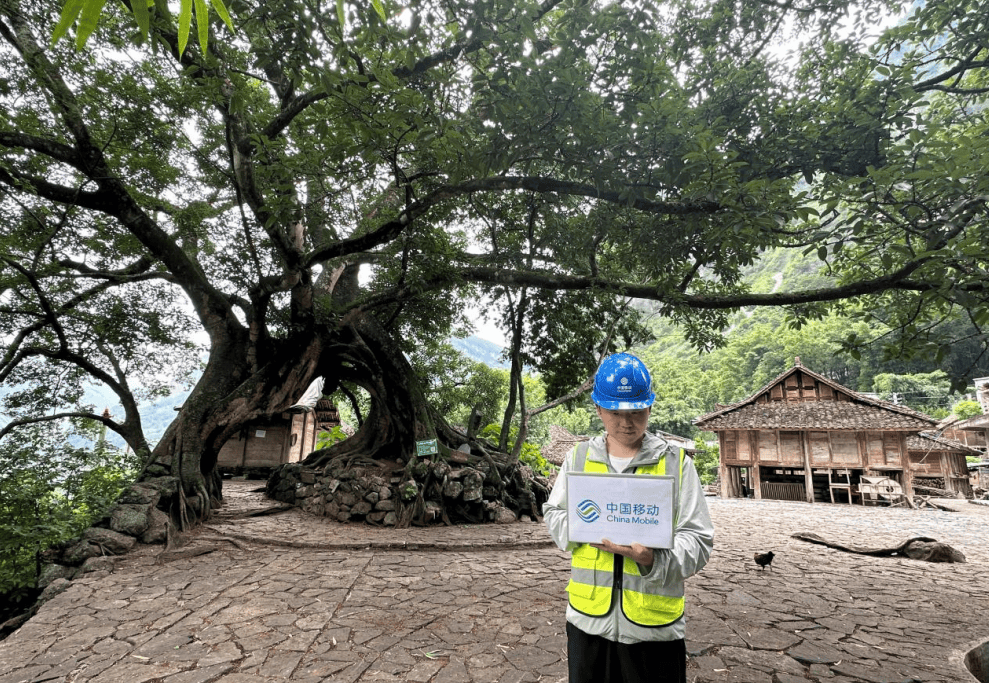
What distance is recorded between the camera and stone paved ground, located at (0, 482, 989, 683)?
330 cm

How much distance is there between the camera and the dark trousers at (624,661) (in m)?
1.80

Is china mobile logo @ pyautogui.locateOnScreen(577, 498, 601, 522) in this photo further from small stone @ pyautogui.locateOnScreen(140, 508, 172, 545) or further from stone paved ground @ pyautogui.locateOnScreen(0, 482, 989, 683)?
small stone @ pyautogui.locateOnScreen(140, 508, 172, 545)

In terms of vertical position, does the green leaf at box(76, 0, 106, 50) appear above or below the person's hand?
above

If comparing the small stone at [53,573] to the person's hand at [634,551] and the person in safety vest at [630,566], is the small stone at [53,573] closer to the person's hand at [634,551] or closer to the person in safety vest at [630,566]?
the person in safety vest at [630,566]

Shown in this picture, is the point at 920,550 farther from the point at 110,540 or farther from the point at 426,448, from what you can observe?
the point at 110,540

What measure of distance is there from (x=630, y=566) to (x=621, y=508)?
0.30 m

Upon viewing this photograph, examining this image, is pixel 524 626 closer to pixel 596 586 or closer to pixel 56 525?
pixel 596 586

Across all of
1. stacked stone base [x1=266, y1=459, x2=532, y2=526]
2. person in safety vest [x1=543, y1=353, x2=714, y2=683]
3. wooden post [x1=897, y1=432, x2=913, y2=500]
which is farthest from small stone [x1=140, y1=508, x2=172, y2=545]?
wooden post [x1=897, y1=432, x2=913, y2=500]

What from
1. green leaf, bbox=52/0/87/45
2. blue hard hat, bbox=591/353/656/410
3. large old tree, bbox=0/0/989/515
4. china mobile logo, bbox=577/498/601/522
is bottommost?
china mobile logo, bbox=577/498/601/522

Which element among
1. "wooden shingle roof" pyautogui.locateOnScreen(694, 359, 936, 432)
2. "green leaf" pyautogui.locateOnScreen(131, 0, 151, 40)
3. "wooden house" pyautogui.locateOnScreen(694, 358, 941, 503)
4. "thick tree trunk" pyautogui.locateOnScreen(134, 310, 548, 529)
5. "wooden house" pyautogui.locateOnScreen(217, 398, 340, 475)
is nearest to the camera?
"green leaf" pyautogui.locateOnScreen(131, 0, 151, 40)

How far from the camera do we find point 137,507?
6.84 meters

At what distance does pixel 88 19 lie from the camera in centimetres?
120

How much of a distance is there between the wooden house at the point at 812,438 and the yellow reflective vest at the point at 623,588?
67.4 feet

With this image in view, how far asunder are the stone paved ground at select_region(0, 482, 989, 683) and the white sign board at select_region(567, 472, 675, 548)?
2087 mm
